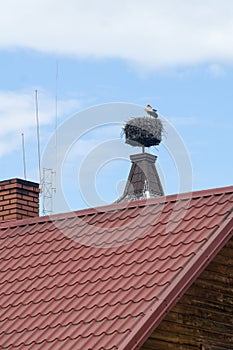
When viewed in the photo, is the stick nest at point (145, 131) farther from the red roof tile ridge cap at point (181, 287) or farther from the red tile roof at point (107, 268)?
the red roof tile ridge cap at point (181, 287)

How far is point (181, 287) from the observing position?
50.0 ft

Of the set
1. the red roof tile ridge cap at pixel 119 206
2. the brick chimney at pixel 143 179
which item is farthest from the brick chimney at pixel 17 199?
the brick chimney at pixel 143 179

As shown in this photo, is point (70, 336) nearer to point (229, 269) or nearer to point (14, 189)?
point (229, 269)

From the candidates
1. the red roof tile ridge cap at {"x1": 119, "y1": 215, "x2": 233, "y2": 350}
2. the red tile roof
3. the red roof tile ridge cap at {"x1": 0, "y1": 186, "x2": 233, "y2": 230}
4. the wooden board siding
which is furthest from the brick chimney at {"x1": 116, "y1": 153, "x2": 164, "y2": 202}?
the red roof tile ridge cap at {"x1": 119, "y1": 215, "x2": 233, "y2": 350}

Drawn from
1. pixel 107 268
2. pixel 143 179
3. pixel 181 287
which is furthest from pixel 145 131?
pixel 181 287

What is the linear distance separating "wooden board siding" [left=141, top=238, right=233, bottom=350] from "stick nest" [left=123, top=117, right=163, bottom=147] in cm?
3082

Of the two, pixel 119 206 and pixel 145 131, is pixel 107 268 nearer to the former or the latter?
pixel 119 206

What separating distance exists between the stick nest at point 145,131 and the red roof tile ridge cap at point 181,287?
103ft

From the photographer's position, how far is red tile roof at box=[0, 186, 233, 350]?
15133mm

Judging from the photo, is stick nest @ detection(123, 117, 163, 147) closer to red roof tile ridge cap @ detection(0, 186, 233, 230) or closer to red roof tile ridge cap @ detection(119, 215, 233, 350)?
red roof tile ridge cap @ detection(0, 186, 233, 230)

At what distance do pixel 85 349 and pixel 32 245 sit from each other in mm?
4088

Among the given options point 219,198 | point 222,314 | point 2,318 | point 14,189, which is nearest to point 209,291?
point 222,314

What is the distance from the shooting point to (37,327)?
15883 millimetres

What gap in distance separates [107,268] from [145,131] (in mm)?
31834
